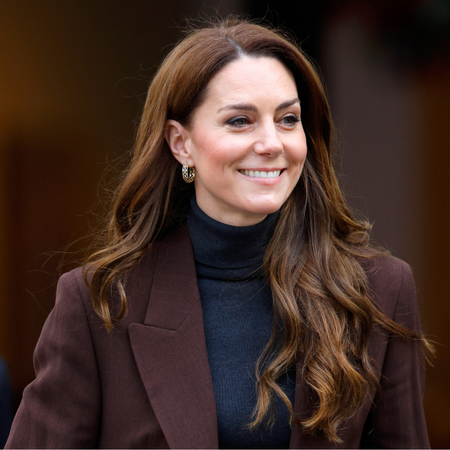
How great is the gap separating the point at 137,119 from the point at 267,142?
4.96 feet

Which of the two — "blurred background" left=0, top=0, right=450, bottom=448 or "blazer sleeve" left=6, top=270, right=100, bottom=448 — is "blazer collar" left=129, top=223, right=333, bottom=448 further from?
"blurred background" left=0, top=0, right=450, bottom=448

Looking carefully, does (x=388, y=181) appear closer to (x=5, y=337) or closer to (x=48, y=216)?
(x=48, y=216)

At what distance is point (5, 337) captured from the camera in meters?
3.08

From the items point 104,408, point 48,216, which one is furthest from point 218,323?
point 48,216

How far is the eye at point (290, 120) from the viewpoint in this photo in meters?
1.94

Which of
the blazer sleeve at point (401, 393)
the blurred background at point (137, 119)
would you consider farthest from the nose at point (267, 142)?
the blurred background at point (137, 119)

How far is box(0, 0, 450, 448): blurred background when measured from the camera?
3027mm

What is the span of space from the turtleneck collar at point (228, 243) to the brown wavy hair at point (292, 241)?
5 cm

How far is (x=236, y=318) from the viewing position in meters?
1.98

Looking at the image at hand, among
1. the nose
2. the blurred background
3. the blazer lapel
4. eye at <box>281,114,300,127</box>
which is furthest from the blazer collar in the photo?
the blurred background

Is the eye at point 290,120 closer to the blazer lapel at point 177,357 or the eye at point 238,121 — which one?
the eye at point 238,121

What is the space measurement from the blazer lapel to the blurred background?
3.55 ft

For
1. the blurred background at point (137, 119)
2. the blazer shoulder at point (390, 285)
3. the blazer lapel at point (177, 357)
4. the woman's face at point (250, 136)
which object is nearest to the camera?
the blazer lapel at point (177, 357)

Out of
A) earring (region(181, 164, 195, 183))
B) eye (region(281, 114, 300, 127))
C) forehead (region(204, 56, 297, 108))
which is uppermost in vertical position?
forehead (region(204, 56, 297, 108))
